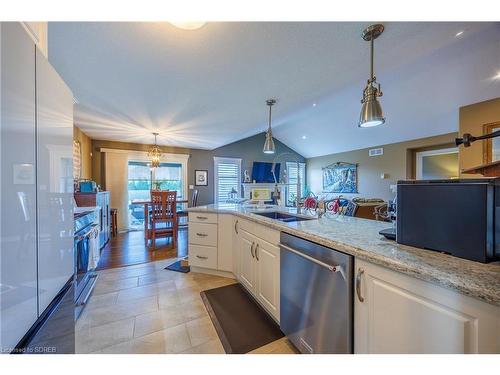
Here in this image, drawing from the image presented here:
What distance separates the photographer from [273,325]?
1.75 metres

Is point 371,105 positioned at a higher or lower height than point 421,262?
higher

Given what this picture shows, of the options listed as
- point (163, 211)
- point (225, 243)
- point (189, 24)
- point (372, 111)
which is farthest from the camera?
point (163, 211)

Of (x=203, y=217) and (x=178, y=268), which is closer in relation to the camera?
(x=203, y=217)

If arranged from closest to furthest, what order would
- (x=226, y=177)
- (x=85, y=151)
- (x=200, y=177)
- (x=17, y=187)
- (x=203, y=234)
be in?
(x=17, y=187), (x=203, y=234), (x=85, y=151), (x=200, y=177), (x=226, y=177)

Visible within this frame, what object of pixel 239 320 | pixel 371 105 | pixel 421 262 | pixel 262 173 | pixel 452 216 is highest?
pixel 371 105

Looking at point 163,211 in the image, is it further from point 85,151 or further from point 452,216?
point 452,216

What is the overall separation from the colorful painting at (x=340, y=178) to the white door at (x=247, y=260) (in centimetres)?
563

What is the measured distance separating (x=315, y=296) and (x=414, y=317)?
529 mm

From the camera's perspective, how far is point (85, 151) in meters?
4.56

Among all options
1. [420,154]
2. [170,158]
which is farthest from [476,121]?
[170,158]
